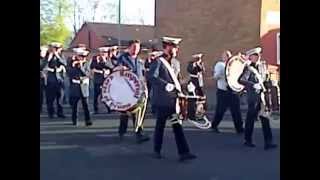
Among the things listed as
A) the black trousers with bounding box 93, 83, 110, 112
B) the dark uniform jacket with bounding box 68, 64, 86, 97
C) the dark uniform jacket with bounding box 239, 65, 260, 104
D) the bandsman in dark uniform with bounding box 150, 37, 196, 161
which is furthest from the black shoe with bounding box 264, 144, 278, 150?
the dark uniform jacket with bounding box 68, 64, 86, 97

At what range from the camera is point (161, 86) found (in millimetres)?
3270

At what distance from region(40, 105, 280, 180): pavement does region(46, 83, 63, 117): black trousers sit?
64mm

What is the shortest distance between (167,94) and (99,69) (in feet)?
1.28

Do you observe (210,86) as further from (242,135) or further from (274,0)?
(274,0)

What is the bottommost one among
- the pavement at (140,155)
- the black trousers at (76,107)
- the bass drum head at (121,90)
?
the pavement at (140,155)

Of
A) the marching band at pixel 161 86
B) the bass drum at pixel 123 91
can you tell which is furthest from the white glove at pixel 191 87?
the bass drum at pixel 123 91

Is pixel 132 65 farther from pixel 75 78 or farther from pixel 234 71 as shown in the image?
pixel 234 71

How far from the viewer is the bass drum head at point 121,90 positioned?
10.4 ft

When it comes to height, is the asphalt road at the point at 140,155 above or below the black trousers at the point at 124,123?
below

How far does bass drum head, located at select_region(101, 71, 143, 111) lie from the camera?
3180 mm

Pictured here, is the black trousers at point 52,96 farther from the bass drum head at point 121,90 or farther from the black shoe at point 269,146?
the black shoe at point 269,146

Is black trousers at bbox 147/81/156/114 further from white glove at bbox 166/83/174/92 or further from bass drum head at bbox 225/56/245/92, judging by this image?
bass drum head at bbox 225/56/245/92
